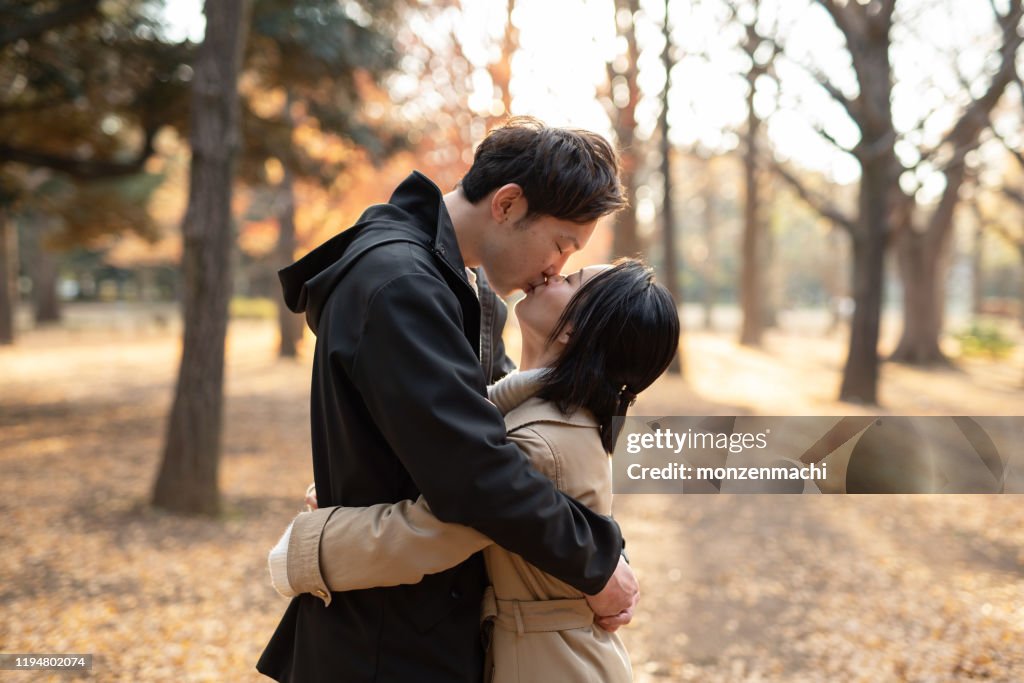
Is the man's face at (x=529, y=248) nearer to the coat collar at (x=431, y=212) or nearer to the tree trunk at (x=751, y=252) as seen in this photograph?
the coat collar at (x=431, y=212)

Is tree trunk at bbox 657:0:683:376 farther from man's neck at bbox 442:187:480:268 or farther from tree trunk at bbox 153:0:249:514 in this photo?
man's neck at bbox 442:187:480:268

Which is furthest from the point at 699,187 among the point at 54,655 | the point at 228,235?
the point at 54,655

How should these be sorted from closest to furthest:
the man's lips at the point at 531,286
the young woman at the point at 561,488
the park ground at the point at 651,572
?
the young woman at the point at 561,488 < the man's lips at the point at 531,286 < the park ground at the point at 651,572

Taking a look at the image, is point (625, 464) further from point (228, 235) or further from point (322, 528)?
point (228, 235)

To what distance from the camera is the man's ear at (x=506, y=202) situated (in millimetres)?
1792

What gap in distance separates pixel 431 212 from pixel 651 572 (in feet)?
15.1

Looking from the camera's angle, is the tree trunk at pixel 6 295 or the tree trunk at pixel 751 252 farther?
the tree trunk at pixel 6 295

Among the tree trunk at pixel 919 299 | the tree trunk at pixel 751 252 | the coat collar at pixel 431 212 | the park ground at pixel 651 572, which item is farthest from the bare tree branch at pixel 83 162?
the tree trunk at pixel 919 299

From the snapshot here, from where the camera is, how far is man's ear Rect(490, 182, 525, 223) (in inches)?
70.5

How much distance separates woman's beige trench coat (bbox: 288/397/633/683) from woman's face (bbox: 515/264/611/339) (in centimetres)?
19

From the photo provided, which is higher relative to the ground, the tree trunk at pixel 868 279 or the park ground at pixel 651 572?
the tree trunk at pixel 868 279

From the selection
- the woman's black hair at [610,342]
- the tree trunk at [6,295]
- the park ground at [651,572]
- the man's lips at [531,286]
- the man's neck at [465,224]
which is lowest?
the park ground at [651,572]

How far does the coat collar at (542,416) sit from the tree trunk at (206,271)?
16.4 ft

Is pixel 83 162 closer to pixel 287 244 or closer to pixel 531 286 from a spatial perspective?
pixel 287 244
